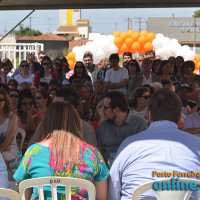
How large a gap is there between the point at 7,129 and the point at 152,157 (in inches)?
101

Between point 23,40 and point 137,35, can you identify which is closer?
point 137,35

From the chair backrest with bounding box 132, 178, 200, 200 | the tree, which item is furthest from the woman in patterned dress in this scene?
the tree

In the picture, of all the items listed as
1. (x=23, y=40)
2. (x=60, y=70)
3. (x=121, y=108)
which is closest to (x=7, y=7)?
(x=60, y=70)

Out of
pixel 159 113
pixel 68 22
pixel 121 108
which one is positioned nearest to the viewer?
pixel 159 113

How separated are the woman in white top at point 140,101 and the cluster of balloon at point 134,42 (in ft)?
40.2

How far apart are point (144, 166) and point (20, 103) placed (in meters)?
3.10

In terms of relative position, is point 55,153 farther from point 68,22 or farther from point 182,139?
point 68,22

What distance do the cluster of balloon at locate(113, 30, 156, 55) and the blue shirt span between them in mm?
14992

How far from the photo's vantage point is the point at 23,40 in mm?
46531

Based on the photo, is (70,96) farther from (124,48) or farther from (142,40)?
(142,40)

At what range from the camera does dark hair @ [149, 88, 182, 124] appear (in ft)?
8.21

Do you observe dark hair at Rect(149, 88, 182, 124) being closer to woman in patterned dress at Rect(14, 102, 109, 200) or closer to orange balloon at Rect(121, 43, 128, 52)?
woman in patterned dress at Rect(14, 102, 109, 200)

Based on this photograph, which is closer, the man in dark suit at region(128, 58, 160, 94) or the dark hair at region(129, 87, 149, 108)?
the dark hair at region(129, 87, 149, 108)

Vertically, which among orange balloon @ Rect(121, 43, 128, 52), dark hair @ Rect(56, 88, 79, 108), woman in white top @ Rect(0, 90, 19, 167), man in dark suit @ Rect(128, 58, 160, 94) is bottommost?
woman in white top @ Rect(0, 90, 19, 167)
